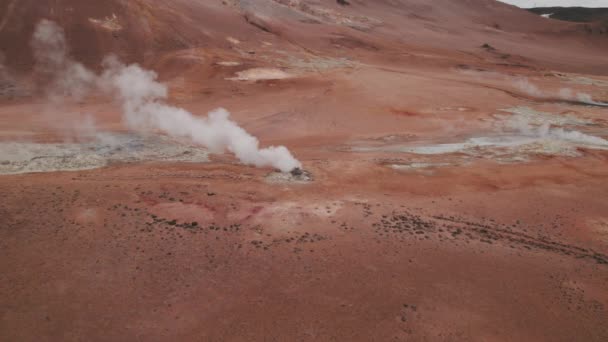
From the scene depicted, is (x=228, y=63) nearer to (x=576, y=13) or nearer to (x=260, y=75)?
(x=260, y=75)

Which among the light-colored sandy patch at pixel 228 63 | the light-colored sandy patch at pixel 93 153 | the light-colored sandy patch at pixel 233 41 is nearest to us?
the light-colored sandy patch at pixel 93 153

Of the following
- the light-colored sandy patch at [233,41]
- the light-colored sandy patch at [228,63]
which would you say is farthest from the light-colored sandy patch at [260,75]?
the light-colored sandy patch at [233,41]

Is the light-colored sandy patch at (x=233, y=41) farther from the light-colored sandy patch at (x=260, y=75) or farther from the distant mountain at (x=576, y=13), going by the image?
the distant mountain at (x=576, y=13)

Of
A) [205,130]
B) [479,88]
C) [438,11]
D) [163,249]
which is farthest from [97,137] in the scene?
[438,11]

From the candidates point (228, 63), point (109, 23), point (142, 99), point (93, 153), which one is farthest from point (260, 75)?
point (93, 153)

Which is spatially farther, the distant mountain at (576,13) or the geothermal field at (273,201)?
the distant mountain at (576,13)

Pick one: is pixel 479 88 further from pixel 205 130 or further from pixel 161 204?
pixel 161 204

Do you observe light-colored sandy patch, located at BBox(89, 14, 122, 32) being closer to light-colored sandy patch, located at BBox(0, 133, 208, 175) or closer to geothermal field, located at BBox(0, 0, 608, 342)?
geothermal field, located at BBox(0, 0, 608, 342)
